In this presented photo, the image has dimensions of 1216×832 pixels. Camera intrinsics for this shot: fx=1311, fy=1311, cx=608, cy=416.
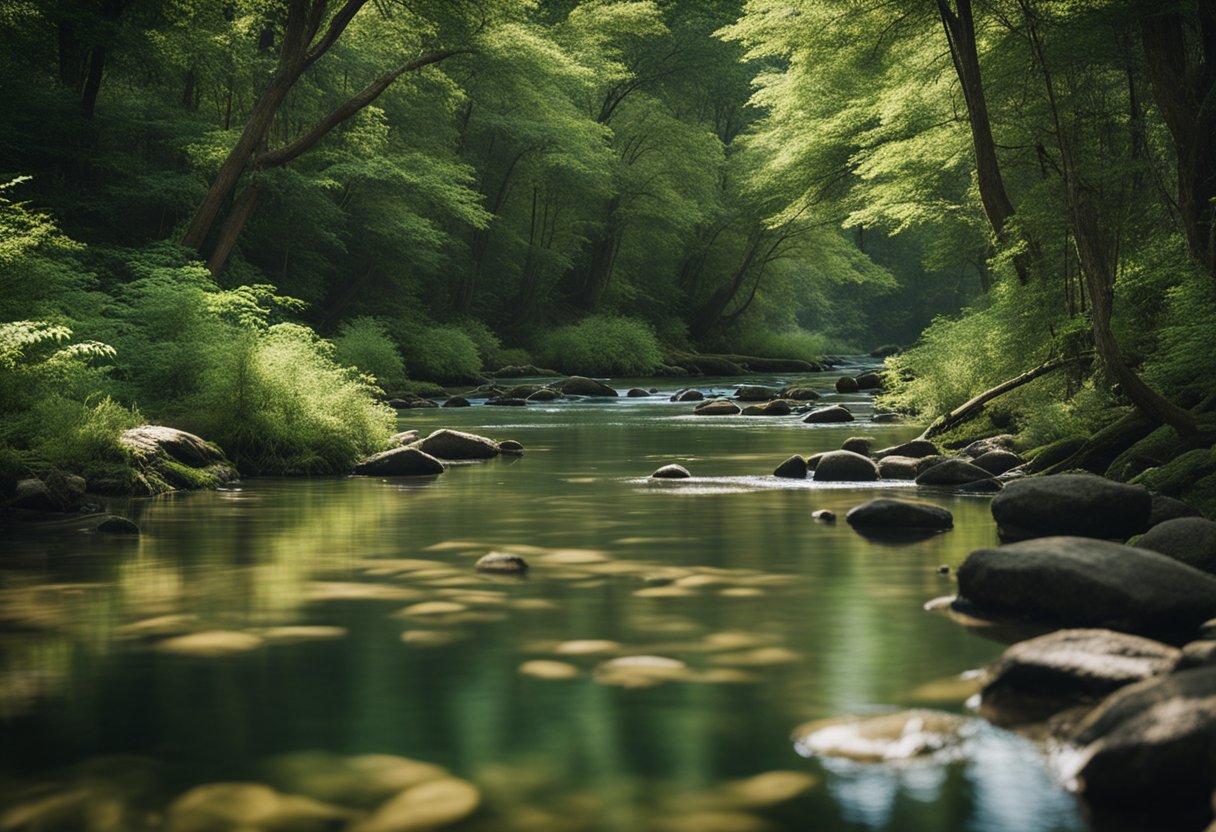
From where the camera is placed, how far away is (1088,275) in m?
10.2

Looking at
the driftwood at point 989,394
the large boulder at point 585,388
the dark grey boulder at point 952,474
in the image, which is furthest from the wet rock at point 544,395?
the dark grey boulder at point 952,474

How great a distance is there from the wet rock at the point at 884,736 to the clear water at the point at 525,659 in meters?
0.08

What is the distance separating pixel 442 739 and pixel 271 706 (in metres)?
0.81

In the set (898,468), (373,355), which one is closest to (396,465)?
(898,468)

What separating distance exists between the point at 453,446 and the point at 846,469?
5.29 m

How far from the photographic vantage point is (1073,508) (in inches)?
344

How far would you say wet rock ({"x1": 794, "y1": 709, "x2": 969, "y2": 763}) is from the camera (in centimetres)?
452

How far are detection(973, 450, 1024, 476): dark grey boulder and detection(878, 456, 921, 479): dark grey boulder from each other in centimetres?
64

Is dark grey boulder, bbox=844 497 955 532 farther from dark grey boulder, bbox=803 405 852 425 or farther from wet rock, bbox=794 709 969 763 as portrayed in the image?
dark grey boulder, bbox=803 405 852 425

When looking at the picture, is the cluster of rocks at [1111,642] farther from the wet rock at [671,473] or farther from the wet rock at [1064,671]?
the wet rock at [671,473]

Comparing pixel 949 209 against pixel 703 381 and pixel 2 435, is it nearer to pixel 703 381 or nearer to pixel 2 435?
pixel 2 435

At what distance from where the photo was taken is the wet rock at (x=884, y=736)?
178 inches

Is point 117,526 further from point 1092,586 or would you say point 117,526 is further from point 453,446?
point 1092,586

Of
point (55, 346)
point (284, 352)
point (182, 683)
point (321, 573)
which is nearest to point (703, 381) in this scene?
point (284, 352)
